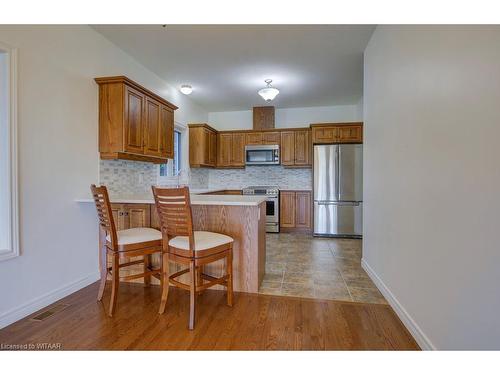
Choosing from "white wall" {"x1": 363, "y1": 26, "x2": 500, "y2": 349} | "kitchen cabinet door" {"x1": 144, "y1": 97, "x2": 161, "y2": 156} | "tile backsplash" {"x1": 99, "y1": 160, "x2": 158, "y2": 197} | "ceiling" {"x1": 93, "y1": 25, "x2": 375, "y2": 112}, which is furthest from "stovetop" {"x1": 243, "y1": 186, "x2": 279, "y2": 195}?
"white wall" {"x1": 363, "y1": 26, "x2": 500, "y2": 349}

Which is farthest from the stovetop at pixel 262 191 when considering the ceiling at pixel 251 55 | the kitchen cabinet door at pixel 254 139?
the ceiling at pixel 251 55

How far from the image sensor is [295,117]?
5.73 m

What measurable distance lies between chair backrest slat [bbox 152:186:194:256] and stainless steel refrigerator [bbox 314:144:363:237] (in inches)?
133

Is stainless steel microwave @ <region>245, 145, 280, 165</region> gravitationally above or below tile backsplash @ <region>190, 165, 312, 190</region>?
above

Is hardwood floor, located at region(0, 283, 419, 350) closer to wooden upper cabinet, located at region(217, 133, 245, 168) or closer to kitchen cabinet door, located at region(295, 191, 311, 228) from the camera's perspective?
kitchen cabinet door, located at region(295, 191, 311, 228)

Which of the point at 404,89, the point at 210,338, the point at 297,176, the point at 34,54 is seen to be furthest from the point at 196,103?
the point at 210,338

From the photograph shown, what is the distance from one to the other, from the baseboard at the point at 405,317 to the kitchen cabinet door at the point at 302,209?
8.01 ft

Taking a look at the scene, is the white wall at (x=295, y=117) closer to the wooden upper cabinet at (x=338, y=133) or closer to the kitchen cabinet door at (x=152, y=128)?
the wooden upper cabinet at (x=338, y=133)

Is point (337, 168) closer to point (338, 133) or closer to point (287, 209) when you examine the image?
point (338, 133)

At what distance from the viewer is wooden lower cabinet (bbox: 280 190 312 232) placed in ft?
16.8

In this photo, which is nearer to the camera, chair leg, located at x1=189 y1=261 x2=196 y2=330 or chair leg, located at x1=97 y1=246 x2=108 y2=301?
chair leg, located at x1=189 y1=261 x2=196 y2=330

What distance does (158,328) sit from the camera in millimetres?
1785

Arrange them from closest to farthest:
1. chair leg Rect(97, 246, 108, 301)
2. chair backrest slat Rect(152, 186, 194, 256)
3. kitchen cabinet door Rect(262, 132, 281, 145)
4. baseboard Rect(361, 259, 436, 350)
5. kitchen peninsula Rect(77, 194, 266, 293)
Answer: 1. baseboard Rect(361, 259, 436, 350)
2. chair backrest slat Rect(152, 186, 194, 256)
3. chair leg Rect(97, 246, 108, 301)
4. kitchen peninsula Rect(77, 194, 266, 293)
5. kitchen cabinet door Rect(262, 132, 281, 145)
